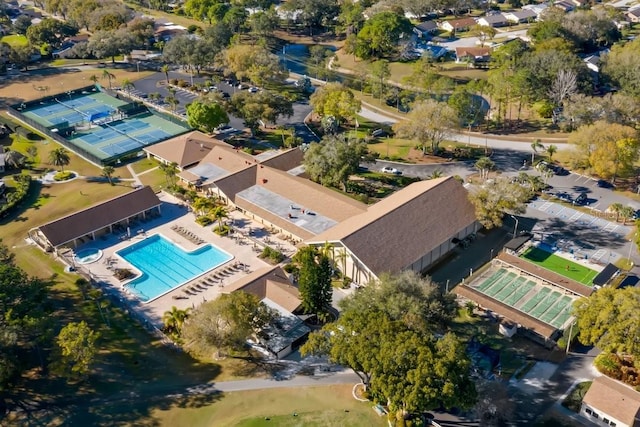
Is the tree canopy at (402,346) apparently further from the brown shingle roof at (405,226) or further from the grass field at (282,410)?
the brown shingle roof at (405,226)

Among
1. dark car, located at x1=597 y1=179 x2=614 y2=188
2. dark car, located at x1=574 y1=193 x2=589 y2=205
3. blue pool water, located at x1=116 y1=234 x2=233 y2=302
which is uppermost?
dark car, located at x1=597 y1=179 x2=614 y2=188

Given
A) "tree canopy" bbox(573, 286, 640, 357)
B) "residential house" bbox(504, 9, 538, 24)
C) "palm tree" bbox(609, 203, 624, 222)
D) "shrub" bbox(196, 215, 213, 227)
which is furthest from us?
"residential house" bbox(504, 9, 538, 24)

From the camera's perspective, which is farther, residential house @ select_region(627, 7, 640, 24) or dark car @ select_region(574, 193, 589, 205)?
residential house @ select_region(627, 7, 640, 24)

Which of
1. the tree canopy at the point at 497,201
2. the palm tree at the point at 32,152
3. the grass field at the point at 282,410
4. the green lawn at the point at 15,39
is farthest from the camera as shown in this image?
the green lawn at the point at 15,39

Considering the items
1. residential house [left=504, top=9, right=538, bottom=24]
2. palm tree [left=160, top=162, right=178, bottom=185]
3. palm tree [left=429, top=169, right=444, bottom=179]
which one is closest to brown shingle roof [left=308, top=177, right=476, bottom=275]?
palm tree [left=429, top=169, right=444, bottom=179]

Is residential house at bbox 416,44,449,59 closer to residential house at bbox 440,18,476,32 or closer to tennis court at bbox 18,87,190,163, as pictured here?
residential house at bbox 440,18,476,32

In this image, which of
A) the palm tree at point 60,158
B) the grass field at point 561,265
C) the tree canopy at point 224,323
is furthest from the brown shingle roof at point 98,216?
the grass field at point 561,265
